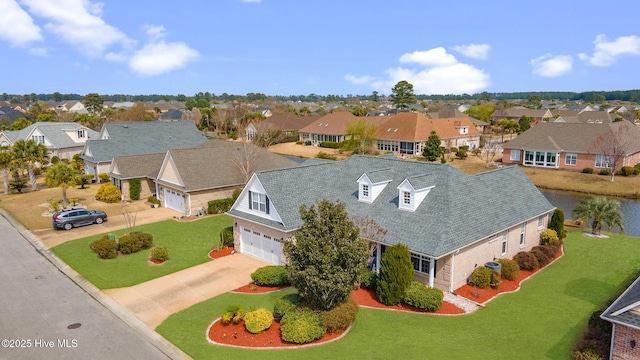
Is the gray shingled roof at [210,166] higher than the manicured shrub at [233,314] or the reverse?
higher

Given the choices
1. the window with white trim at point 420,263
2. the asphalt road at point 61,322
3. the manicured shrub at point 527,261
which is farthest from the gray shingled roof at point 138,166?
the manicured shrub at point 527,261

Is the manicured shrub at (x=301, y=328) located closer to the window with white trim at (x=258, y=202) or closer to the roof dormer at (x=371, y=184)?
the window with white trim at (x=258, y=202)

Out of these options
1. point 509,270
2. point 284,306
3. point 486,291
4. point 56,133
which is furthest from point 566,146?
point 56,133

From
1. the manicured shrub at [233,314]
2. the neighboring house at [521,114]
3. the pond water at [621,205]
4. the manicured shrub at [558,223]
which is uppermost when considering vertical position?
the neighboring house at [521,114]

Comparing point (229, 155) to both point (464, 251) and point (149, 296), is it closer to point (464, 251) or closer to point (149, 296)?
point (149, 296)

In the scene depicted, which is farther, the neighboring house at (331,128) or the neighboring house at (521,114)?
the neighboring house at (521,114)

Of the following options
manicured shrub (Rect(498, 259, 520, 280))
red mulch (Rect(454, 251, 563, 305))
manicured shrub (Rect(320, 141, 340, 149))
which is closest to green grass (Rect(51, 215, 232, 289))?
red mulch (Rect(454, 251, 563, 305))

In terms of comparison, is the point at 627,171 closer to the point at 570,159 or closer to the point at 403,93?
the point at 570,159

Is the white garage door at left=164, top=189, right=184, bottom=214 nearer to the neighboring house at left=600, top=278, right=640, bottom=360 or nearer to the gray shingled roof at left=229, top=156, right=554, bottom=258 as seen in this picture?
the gray shingled roof at left=229, top=156, right=554, bottom=258
